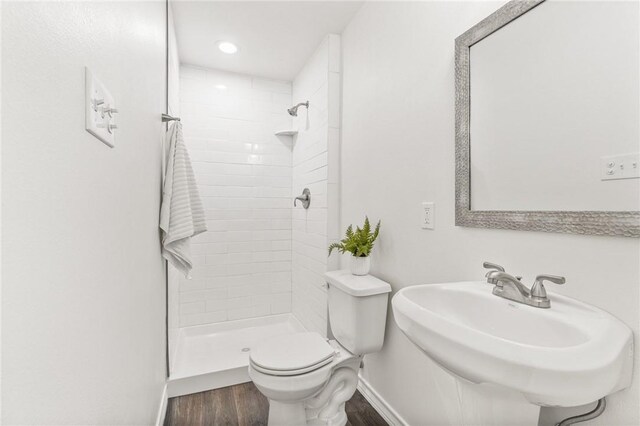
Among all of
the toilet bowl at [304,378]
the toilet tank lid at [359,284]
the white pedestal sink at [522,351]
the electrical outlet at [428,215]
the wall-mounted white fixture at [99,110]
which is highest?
the wall-mounted white fixture at [99,110]

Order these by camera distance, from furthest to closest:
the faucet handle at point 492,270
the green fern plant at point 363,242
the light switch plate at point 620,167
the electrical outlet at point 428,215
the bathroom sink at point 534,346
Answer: the green fern plant at point 363,242 → the electrical outlet at point 428,215 → the faucet handle at point 492,270 → the light switch plate at point 620,167 → the bathroom sink at point 534,346

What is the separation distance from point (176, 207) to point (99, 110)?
88cm

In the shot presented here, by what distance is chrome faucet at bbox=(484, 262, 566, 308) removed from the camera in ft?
2.80

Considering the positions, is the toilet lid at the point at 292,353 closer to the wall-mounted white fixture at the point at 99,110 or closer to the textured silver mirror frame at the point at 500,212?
the textured silver mirror frame at the point at 500,212

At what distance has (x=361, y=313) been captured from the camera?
1542 millimetres

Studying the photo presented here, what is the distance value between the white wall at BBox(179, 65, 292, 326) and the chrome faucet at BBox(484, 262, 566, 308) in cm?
220

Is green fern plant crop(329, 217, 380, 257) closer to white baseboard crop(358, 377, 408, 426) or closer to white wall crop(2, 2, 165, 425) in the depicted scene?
white baseboard crop(358, 377, 408, 426)

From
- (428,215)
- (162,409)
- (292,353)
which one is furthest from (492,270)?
(162,409)

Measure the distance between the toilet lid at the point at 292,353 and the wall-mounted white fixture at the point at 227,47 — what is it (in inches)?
82.4

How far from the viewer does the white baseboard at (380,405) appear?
1577 millimetres

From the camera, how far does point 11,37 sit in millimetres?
411

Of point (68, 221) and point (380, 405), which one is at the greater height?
point (68, 221)

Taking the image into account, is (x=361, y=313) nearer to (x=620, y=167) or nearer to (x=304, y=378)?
(x=304, y=378)

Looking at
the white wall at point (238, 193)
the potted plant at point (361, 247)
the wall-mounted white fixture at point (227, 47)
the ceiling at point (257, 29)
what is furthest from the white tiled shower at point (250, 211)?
the potted plant at point (361, 247)
